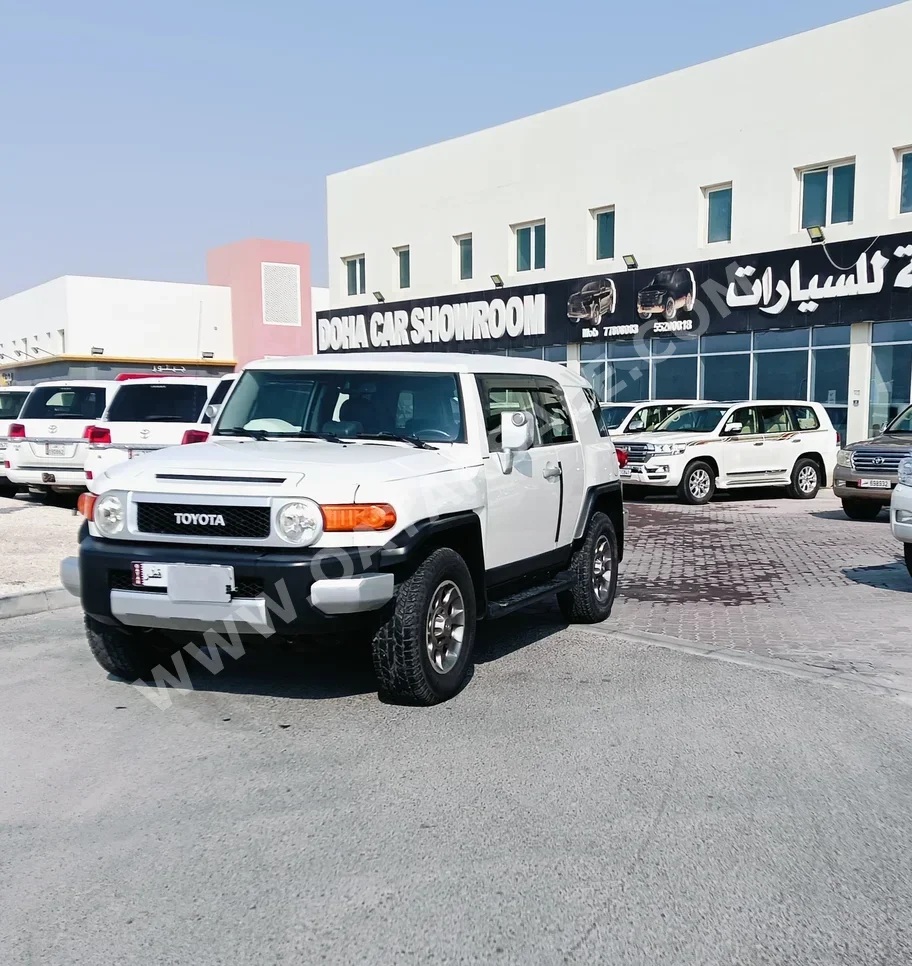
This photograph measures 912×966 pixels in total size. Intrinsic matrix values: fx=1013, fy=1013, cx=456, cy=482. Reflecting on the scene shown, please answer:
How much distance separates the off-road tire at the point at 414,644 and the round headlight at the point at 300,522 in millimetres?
568

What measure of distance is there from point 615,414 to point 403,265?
14729 mm

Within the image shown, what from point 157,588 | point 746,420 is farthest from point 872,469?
point 157,588

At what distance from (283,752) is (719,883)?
7.12ft

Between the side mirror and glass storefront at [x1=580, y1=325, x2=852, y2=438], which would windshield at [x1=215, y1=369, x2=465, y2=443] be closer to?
the side mirror

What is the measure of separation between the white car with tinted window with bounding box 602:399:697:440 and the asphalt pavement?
42.8ft

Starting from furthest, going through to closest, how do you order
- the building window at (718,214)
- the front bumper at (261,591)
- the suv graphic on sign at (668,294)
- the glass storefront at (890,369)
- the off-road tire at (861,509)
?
the suv graphic on sign at (668,294) < the building window at (718,214) < the glass storefront at (890,369) < the off-road tire at (861,509) < the front bumper at (261,591)

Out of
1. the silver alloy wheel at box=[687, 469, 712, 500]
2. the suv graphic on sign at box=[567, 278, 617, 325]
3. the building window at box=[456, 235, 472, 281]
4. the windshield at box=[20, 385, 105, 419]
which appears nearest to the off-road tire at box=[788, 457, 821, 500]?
the silver alloy wheel at box=[687, 469, 712, 500]

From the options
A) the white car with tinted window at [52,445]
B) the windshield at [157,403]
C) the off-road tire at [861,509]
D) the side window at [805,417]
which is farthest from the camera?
the side window at [805,417]

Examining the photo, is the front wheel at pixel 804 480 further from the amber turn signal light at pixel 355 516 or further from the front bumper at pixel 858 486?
the amber turn signal light at pixel 355 516

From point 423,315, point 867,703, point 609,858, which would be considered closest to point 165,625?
point 609,858

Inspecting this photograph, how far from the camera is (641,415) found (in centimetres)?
1934

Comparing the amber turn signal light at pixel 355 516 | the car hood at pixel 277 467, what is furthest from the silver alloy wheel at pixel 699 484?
the amber turn signal light at pixel 355 516

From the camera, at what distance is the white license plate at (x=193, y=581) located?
5016mm

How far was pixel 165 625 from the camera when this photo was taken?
17.0ft
